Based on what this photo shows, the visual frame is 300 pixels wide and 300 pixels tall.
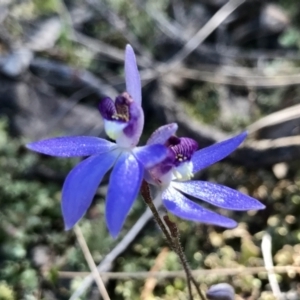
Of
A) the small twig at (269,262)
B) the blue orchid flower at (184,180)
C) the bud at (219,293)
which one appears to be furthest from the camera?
the small twig at (269,262)

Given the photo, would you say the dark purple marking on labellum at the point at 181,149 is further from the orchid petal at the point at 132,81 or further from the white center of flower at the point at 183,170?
the orchid petal at the point at 132,81

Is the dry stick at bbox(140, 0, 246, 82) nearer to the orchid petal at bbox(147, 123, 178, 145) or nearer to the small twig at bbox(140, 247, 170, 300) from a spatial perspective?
the small twig at bbox(140, 247, 170, 300)

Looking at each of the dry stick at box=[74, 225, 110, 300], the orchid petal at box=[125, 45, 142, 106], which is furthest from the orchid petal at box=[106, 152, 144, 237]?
the dry stick at box=[74, 225, 110, 300]

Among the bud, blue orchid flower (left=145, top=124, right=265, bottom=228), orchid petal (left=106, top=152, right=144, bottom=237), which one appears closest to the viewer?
orchid petal (left=106, top=152, right=144, bottom=237)

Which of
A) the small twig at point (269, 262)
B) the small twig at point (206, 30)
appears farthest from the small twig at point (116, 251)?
the small twig at point (206, 30)

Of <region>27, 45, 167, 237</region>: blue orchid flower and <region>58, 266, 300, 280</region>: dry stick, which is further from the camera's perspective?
<region>58, 266, 300, 280</region>: dry stick

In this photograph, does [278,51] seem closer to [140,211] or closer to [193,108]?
[193,108]

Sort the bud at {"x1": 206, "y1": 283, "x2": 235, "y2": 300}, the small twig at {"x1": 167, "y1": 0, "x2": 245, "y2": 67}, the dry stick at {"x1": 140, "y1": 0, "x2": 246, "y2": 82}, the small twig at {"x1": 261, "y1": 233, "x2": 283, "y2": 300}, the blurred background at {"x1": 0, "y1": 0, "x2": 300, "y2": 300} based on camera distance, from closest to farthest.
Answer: the bud at {"x1": 206, "y1": 283, "x2": 235, "y2": 300} → the small twig at {"x1": 261, "y1": 233, "x2": 283, "y2": 300} → the blurred background at {"x1": 0, "y1": 0, "x2": 300, "y2": 300} → the dry stick at {"x1": 140, "y1": 0, "x2": 246, "y2": 82} → the small twig at {"x1": 167, "y1": 0, "x2": 245, "y2": 67}
